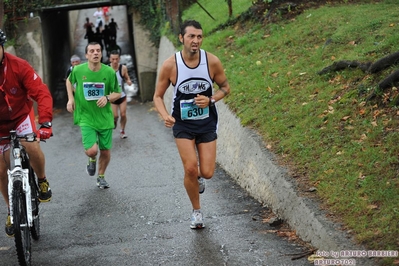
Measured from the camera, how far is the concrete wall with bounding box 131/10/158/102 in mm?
23422

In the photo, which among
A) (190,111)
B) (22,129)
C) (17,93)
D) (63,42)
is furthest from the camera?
(63,42)

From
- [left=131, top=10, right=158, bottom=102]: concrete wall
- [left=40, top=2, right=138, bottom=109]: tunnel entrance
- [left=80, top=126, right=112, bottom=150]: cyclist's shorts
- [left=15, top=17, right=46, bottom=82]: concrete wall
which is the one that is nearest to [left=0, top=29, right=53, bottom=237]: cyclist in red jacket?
[left=80, top=126, right=112, bottom=150]: cyclist's shorts

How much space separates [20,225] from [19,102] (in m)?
1.35

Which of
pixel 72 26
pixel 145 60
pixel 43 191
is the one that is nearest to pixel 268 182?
pixel 43 191

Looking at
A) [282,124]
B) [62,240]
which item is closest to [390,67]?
[282,124]

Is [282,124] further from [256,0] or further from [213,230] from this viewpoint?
[256,0]

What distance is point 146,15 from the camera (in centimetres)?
2397

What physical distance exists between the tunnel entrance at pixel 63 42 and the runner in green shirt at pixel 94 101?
13.9 metres

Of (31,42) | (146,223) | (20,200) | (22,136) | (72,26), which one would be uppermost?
(22,136)

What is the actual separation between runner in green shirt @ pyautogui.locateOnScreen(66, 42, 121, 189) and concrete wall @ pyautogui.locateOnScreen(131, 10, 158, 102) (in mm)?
12781

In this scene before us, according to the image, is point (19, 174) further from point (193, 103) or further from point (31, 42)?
point (31, 42)

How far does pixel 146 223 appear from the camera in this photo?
8156mm

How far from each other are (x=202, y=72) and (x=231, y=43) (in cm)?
868

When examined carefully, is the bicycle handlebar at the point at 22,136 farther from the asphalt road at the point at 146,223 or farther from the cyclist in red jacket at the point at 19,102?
the asphalt road at the point at 146,223
